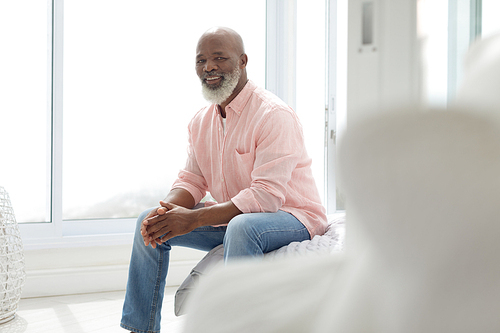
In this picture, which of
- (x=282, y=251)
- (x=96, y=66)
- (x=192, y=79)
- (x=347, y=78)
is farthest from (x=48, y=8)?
(x=347, y=78)

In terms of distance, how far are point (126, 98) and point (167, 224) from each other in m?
1.55

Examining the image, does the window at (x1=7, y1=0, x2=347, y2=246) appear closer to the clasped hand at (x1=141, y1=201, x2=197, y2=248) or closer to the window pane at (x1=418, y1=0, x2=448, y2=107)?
the clasped hand at (x1=141, y1=201, x2=197, y2=248)

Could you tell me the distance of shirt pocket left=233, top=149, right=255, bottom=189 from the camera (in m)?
1.60

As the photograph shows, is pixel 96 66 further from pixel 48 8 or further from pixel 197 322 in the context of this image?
pixel 197 322

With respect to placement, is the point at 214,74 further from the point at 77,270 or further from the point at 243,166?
the point at 77,270

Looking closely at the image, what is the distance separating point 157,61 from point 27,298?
5.35ft

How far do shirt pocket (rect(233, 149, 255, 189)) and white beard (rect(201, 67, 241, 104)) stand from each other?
0.86ft

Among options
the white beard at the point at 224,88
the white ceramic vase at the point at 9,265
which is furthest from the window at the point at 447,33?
the white ceramic vase at the point at 9,265

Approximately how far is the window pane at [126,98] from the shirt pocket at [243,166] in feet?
4.52

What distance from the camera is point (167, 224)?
1.47 meters

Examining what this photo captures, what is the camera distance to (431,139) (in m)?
0.27

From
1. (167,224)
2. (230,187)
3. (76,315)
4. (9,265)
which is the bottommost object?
(76,315)

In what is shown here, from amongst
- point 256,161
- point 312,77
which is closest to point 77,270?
point 256,161

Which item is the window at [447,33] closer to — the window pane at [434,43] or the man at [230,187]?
the window pane at [434,43]
